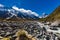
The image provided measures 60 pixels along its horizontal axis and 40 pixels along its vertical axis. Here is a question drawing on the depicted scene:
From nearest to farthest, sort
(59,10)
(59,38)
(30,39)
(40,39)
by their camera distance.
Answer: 1. (30,39)
2. (40,39)
3. (59,38)
4. (59,10)

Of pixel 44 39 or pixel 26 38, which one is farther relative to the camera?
pixel 44 39

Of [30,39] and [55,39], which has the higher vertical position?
[55,39]

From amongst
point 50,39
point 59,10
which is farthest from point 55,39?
point 59,10

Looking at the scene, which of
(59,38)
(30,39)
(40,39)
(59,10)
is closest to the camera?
(30,39)

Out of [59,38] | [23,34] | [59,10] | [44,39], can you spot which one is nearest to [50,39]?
[44,39]

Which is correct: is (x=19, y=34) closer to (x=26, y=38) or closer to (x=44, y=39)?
(x=26, y=38)

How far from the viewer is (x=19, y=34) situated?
8.28 metres

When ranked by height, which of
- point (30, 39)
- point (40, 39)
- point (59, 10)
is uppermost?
point (59, 10)

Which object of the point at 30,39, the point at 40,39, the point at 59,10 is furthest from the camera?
the point at 59,10

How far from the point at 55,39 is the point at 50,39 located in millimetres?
676

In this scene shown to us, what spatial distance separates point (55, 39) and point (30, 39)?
799cm

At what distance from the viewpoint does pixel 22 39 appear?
822 cm

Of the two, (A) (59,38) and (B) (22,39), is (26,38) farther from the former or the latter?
(A) (59,38)

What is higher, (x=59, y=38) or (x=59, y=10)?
(x=59, y=10)
